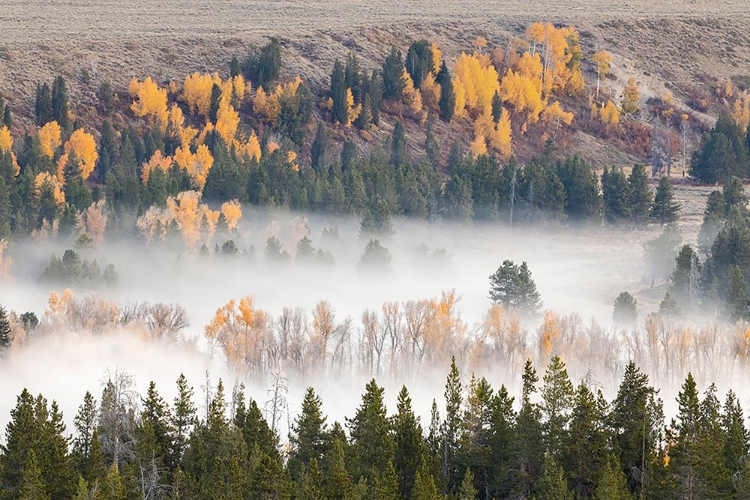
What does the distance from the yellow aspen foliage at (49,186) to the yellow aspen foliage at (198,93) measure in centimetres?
3271

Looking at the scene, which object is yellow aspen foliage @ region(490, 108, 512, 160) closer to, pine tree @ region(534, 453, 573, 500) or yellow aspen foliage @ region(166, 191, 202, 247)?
yellow aspen foliage @ region(166, 191, 202, 247)

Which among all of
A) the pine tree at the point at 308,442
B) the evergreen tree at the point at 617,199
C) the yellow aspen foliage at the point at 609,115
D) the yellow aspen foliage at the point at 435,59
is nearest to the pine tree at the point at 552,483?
the pine tree at the point at 308,442

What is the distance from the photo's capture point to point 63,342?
9731 centimetres

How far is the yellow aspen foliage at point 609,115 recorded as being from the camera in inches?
7367

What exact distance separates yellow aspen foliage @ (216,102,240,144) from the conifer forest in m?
0.43

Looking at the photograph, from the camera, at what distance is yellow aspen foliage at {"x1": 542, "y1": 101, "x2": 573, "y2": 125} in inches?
7215

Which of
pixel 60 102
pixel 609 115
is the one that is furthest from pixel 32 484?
pixel 609 115

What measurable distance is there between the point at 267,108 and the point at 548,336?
72.7 metres

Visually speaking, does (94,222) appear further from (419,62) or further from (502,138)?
(502,138)

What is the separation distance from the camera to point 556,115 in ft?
604

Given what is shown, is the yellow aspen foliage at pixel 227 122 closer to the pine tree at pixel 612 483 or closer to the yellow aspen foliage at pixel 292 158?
the yellow aspen foliage at pixel 292 158

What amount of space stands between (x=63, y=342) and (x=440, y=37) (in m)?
110

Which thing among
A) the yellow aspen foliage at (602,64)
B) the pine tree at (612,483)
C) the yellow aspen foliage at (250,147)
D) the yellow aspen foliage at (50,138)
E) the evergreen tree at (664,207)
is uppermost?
the pine tree at (612,483)

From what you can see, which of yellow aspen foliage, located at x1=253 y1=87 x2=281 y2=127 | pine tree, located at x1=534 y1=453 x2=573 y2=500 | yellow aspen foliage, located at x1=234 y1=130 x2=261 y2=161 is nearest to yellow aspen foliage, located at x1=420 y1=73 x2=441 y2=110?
yellow aspen foliage, located at x1=253 y1=87 x2=281 y2=127
